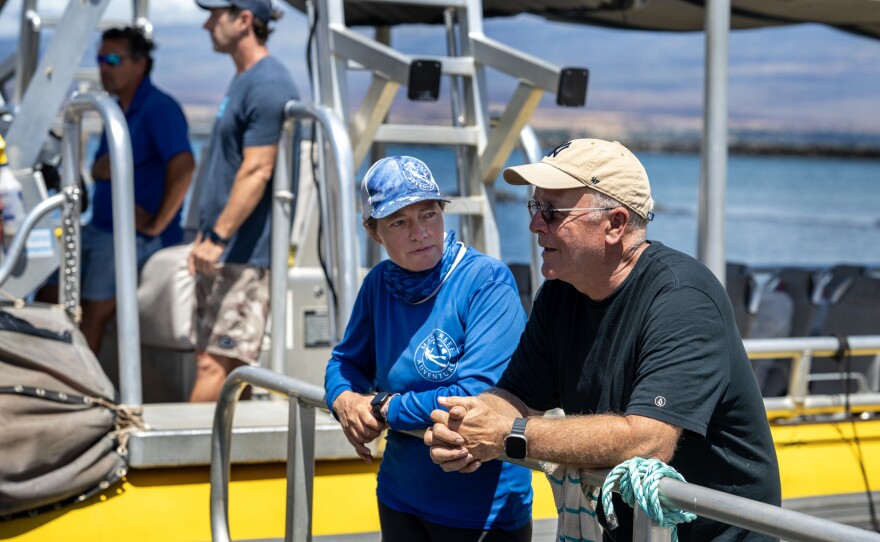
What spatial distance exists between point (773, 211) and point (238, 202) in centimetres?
5658

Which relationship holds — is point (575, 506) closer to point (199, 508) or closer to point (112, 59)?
point (199, 508)

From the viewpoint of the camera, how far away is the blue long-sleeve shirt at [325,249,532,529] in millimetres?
2711

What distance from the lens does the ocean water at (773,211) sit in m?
35.5

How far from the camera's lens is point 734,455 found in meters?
2.23

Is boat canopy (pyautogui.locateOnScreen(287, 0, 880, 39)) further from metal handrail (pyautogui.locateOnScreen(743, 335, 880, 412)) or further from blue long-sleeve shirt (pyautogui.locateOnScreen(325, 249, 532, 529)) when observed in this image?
blue long-sleeve shirt (pyautogui.locateOnScreen(325, 249, 532, 529))

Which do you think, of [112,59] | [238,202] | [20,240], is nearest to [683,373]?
[238,202]

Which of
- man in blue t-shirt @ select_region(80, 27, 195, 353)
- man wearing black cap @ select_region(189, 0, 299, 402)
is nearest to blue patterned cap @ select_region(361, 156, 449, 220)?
man wearing black cap @ select_region(189, 0, 299, 402)

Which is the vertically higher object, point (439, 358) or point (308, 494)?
point (439, 358)

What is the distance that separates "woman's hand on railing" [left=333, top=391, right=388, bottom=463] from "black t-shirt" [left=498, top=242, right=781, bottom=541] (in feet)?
1.82

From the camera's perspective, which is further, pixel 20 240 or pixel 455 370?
pixel 20 240

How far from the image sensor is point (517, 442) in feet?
7.51

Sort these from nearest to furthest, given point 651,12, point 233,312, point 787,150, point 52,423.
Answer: point 52,423, point 233,312, point 651,12, point 787,150

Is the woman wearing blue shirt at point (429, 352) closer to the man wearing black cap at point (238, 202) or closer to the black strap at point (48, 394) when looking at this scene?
the black strap at point (48, 394)

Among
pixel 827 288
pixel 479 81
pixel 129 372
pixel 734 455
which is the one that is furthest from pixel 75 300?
pixel 827 288
